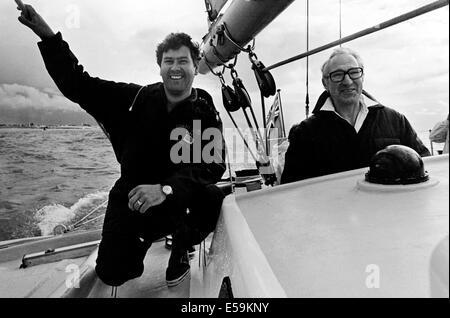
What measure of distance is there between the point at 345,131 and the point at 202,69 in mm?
1036

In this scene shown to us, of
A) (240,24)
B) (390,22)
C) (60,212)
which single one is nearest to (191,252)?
(240,24)

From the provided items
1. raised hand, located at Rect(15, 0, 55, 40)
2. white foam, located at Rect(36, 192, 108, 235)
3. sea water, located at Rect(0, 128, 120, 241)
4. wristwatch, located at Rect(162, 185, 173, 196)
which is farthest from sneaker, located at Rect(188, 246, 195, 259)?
white foam, located at Rect(36, 192, 108, 235)

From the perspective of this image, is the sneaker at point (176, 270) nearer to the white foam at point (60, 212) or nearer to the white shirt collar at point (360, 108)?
the white shirt collar at point (360, 108)

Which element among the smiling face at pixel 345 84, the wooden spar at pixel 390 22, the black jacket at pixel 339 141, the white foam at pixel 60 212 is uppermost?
the wooden spar at pixel 390 22

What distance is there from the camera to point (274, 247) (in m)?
0.63

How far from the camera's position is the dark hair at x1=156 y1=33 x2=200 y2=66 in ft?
5.42

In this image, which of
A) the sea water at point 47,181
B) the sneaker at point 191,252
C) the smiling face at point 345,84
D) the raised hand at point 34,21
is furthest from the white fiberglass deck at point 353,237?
the sea water at point 47,181

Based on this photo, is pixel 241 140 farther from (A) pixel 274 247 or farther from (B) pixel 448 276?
(B) pixel 448 276

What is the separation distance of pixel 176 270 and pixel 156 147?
0.53 metres

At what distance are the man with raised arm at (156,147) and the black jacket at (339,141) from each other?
43 centimetres

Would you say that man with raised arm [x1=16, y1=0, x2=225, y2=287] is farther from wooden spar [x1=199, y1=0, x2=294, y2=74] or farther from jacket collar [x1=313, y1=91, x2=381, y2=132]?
jacket collar [x1=313, y1=91, x2=381, y2=132]

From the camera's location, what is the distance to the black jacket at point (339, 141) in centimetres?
171

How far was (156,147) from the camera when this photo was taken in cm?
152

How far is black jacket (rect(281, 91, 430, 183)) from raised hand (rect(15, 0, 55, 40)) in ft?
4.03
